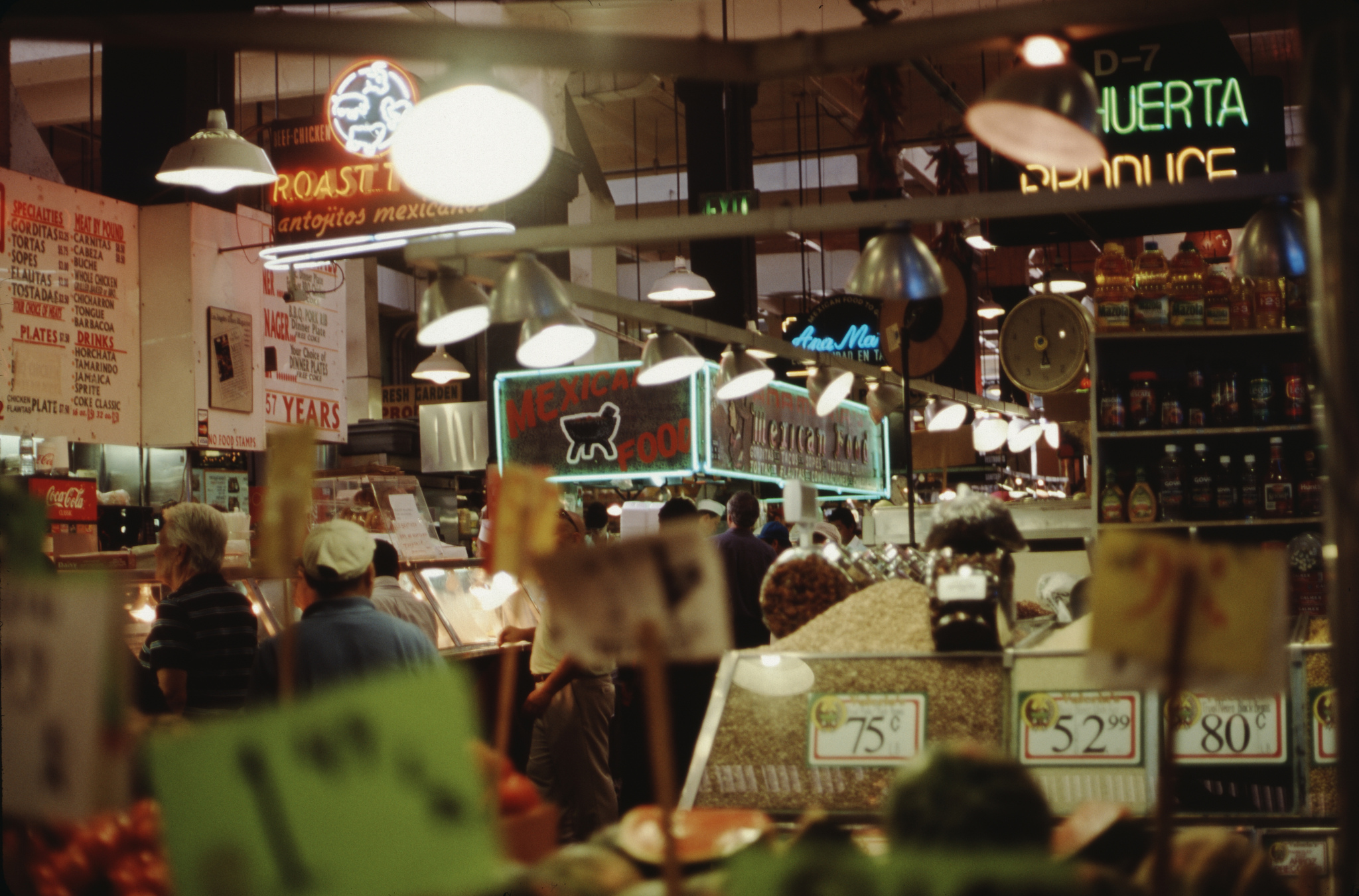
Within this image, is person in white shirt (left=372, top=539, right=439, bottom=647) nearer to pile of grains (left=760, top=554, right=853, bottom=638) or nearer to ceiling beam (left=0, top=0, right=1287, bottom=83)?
pile of grains (left=760, top=554, right=853, bottom=638)

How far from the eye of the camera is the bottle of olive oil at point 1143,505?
6.32 m

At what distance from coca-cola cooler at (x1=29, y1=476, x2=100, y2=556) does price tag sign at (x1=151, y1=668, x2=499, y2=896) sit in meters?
6.17

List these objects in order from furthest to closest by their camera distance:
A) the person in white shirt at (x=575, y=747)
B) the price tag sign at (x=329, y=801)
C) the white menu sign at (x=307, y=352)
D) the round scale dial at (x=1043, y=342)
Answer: the white menu sign at (x=307, y=352)
the round scale dial at (x=1043, y=342)
the person in white shirt at (x=575, y=747)
the price tag sign at (x=329, y=801)

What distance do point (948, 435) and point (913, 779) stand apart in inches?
459

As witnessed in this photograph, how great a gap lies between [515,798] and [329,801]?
2.82ft

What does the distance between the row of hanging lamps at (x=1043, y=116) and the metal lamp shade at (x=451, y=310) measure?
89.2 inches

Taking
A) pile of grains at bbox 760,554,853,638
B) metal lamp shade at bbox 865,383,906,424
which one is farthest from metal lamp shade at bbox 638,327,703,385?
metal lamp shade at bbox 865,383,906,424

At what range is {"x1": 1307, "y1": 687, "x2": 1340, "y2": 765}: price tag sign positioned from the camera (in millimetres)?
3090

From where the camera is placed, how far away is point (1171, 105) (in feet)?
18.4

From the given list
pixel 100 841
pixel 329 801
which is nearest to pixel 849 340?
pixel 100 841

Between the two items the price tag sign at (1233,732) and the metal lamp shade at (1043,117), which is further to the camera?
the price tag sign at (1233,732)

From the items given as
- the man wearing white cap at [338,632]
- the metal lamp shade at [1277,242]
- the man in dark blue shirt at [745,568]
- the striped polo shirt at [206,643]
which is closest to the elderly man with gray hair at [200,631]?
the striped polo shirt at [206,643]

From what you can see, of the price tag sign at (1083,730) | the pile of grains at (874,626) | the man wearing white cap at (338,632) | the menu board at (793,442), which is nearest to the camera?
the price tag sign at (1083,730)

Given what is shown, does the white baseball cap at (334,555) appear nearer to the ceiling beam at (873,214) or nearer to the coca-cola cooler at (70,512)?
the ceiling beam at (873,214)
